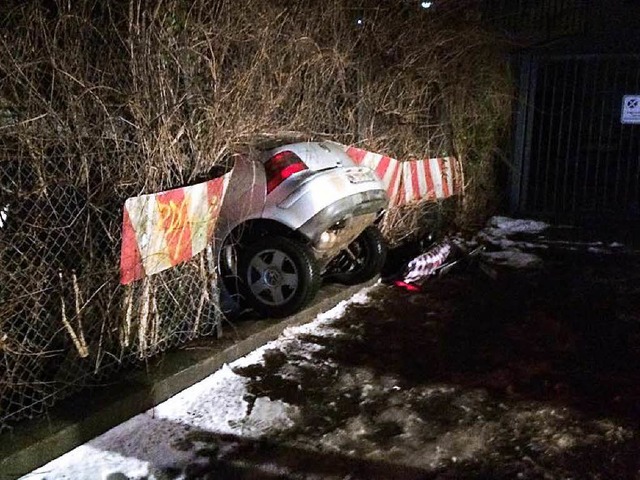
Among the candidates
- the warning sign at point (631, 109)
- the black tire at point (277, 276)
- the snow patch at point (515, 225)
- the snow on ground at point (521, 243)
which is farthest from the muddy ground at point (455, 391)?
the warning sign at point (631, 109)

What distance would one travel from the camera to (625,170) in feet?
38.0

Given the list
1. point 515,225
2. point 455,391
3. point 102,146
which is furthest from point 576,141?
point 102,146

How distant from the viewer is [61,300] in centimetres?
429

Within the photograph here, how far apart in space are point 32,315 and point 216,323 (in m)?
1.52

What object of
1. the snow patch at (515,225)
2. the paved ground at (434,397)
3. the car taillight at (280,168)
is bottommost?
the paved ground at (434,397)

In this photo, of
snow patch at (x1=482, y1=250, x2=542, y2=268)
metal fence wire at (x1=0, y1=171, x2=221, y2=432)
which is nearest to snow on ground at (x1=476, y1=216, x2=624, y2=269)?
snow patch at (x1=482, y1=250, x2=542, y2=268)

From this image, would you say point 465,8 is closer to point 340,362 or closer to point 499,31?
point 499,31

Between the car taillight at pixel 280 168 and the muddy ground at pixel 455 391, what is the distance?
1.29 meters

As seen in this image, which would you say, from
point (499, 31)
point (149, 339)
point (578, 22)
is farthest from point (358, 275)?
point (578, 22)

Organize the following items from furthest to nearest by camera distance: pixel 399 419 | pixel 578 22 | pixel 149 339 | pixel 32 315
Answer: pixel 578 22 → pixel 149 339 → pixel 399 419 → pixel 32 315

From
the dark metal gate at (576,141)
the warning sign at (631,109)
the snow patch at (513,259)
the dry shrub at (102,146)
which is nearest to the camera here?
the dry shrub at (102,146)

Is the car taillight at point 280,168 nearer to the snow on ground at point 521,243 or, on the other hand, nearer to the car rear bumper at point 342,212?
the car rear bumper at point 342,212

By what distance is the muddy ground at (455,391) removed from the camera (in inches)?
156

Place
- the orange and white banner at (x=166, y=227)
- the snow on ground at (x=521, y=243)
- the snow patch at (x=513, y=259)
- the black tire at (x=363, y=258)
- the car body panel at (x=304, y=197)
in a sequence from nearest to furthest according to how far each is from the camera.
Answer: the orange and white banner at (x=166, y=227), the car body panel at (x=304, y=197), the black tire at (x=363, y=258), the snow patch at (x=513, y=259), the snow on ground at (x=521, y=243)
